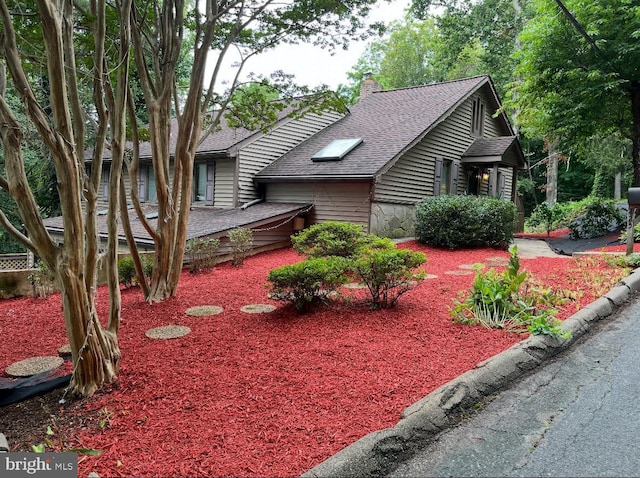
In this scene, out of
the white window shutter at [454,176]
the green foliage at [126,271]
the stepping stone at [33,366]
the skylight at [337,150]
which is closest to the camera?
the stepping stone at [33,366]

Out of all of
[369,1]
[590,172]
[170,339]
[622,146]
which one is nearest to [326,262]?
[170,339]

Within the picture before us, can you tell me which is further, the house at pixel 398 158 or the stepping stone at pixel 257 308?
the house at pixel 398 158

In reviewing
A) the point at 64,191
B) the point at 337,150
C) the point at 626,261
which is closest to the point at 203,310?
the point at 64,191

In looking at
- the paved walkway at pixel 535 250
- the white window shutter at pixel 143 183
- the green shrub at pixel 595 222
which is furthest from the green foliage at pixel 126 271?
the green shrub at pixel 595 222

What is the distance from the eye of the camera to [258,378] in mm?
3283

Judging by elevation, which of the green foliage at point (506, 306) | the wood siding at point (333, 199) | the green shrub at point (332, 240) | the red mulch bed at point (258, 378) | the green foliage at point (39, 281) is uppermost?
the wood siding at point (333, 199)

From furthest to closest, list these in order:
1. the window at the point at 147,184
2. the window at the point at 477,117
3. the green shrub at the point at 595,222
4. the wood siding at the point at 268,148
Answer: the window at the point at 147,184, the window at the point at 477,117, the wood siding at the point at 268,148, the green shrub at the point at 595,222

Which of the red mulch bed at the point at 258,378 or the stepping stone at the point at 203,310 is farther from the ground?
the red mulch bed at the point at 258,378

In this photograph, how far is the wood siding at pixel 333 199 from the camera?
481 inches

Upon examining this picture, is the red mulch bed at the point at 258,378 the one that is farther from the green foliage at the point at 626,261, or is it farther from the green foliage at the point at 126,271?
the green foliage at the point at 626,261

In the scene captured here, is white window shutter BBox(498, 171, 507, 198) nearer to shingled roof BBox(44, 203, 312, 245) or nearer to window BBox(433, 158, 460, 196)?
window BBox(433, 158, 460, 196)

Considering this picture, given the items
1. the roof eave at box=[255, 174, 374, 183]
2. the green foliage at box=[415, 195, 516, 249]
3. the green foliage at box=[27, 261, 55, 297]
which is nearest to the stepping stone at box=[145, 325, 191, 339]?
the green foliage at box=[27, 261, 55, 297]

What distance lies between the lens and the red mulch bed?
7.66ft

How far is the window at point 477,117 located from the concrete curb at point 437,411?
1321 cm
